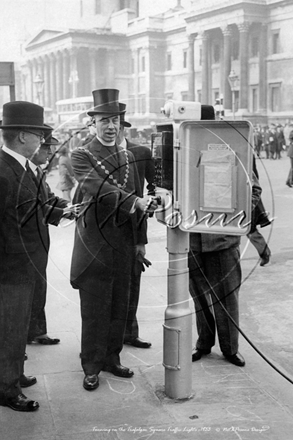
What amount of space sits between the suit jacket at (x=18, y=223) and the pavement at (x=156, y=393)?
0.83m

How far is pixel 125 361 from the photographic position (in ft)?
14.5

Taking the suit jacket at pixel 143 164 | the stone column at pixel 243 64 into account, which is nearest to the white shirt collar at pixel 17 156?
the suit jacket at pixel 143 164

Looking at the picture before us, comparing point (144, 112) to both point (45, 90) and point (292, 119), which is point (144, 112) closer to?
point (292, 119)

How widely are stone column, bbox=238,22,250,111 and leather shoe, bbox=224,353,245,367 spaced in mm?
44429

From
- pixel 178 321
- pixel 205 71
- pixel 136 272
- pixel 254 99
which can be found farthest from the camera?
pixel 205 71

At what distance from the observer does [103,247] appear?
3.95m

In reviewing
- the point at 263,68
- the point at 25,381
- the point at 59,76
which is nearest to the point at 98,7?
the point at 263,68

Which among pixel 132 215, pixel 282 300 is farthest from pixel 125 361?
pixel 282 300

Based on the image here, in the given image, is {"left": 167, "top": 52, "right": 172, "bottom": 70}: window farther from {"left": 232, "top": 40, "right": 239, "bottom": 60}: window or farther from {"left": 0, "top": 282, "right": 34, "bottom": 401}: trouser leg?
{"left": 0, "top": 282, "right": 34, "bottom": 401}: trouser leg

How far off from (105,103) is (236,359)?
2006mm

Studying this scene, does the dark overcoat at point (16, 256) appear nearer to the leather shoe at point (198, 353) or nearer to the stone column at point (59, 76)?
the leather shoe at point (198, 353)

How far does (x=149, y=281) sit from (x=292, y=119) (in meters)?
37.3

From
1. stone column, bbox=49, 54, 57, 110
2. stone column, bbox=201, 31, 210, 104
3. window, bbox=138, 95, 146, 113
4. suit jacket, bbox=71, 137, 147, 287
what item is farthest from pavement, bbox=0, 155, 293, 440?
stone column, bbox=49, 54, 57, 110

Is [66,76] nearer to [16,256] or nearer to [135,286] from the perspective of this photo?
[135,286]
